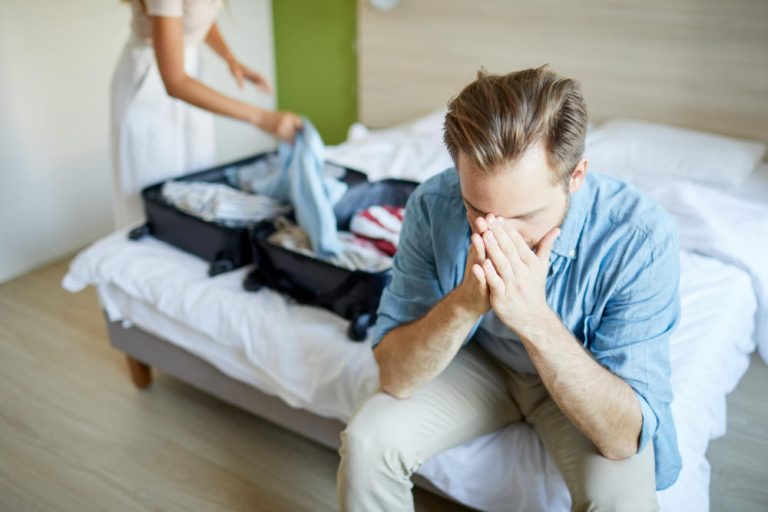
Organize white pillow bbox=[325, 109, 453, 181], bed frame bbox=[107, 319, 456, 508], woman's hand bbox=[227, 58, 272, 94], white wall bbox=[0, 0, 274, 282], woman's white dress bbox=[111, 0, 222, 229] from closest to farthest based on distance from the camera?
1. bed frame bbox=[107, 319, 456, 508]
2. woman's white dress bbox=[111, 0, 222, 229]
3. woman's hand bbox=[227, 58, 272, 94]
4. white pillow bbox=[325, 109, 453, 181]
5. white wall bbox=[0, 0, 274, 282]

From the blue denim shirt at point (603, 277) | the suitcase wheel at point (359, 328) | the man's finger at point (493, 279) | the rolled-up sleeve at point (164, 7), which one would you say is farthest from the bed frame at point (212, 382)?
the rolled-up sleeve at point (164, 7)

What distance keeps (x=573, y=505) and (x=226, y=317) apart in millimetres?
884

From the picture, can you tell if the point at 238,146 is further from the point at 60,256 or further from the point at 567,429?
the point at 567,429

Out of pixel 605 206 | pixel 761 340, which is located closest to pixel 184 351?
pixel 605 206

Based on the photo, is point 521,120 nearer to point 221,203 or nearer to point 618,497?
point 618,497

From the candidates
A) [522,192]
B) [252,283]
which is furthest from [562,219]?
[252,283]

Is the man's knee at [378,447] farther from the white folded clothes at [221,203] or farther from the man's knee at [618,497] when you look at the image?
the white folded clothes at [221,203]

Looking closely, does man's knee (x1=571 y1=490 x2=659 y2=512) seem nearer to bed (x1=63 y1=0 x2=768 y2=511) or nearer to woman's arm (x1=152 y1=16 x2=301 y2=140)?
bed (x1=63 y1=0 x2=768 y2=511)

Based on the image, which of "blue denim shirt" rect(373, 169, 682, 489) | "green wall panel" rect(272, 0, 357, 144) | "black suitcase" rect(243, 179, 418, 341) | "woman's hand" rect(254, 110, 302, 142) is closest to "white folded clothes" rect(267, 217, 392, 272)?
"black suitcase" rect(243, 179, 418, 341)

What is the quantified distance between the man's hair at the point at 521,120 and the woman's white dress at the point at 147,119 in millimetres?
1202

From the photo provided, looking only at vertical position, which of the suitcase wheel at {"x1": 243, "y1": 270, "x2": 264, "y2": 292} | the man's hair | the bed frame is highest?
the man's hair

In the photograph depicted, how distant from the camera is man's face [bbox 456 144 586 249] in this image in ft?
3.36

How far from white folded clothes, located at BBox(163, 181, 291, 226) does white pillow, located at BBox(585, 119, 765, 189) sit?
111cm

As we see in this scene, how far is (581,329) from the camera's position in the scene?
120 cm
